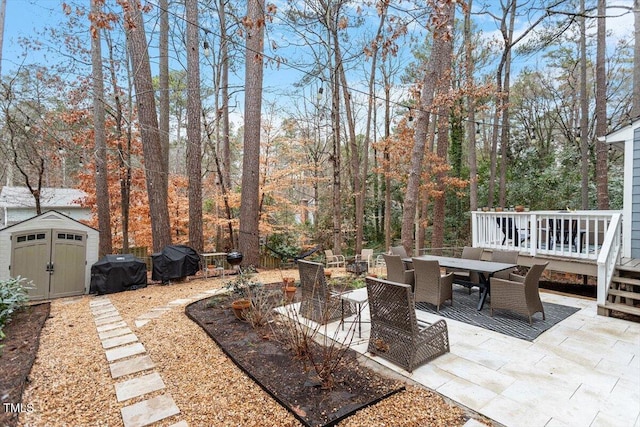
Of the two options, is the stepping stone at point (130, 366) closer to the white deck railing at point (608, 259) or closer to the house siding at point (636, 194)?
the white deck railing at point (608, 259)

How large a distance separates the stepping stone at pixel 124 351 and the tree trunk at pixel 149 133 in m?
5.13

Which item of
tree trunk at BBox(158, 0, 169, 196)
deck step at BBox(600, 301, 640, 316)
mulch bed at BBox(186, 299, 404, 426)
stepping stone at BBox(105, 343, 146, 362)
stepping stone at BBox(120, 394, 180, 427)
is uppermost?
tree trunk at BBox(158, 0, 169, 196)

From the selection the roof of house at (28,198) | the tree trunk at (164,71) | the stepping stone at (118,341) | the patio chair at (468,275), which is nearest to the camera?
the stepping stone at (118,341)

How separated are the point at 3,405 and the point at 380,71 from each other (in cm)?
1397

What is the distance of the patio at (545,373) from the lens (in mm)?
2301

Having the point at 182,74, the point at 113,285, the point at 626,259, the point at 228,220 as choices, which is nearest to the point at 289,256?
the point at 228,220

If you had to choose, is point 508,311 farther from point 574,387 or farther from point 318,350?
point 318,350

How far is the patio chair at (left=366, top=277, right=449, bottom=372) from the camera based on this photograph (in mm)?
2943

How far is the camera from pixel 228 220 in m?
10.3

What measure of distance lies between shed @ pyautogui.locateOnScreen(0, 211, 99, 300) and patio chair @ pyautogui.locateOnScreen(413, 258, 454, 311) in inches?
265

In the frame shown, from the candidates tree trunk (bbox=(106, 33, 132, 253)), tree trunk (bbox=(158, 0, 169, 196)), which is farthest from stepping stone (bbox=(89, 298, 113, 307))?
tree trunk (bbox=(106, 33, 132, 253))

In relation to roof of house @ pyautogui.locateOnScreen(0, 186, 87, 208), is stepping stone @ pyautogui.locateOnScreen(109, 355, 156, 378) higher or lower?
lower

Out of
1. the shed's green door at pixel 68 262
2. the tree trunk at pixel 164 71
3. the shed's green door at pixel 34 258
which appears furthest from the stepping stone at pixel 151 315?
the tree trunk at pixel 164 71

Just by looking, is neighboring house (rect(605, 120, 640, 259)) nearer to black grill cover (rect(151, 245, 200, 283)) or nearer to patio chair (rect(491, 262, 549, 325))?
patio chair (rect(491, 262, 549, 325))
